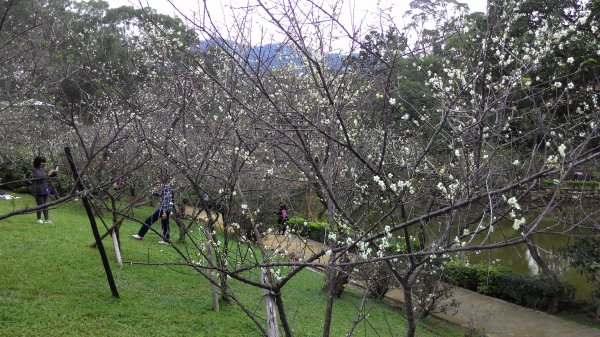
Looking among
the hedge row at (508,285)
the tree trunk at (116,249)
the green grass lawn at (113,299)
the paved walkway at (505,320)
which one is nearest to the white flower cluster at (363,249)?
the green grass lawn at (113,299)

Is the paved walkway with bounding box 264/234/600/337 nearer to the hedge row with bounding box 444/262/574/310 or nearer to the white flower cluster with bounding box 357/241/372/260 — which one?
the hedge row with bounding box 444/262/574/310

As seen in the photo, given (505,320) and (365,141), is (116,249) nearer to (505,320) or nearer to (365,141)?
(365,141)

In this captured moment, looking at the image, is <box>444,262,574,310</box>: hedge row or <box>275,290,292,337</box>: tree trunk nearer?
<box>275,290,292,337</box>: tree trunk

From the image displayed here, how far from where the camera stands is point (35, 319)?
5.00m

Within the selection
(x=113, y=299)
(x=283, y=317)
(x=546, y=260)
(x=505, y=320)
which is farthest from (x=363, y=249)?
(x=546, y=260)

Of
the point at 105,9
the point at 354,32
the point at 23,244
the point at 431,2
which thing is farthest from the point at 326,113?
the point at 105,9

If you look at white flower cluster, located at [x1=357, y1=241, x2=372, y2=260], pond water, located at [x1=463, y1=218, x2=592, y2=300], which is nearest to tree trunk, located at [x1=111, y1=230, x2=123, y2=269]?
white flower cluster, located at [x1=357, y1=241, x2=372, y2=260]

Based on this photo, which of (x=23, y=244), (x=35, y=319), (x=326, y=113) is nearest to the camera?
(x=326, y=113)

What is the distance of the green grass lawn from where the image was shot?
5168mm

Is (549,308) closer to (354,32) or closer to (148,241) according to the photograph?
(148,241)

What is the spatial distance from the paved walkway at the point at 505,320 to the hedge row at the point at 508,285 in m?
0.32

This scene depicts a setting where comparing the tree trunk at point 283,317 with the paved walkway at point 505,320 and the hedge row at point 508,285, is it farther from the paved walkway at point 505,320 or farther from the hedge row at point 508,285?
the hedge row at point 508,285

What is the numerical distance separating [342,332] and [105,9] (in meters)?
27.9

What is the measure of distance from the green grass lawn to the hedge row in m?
2.46
